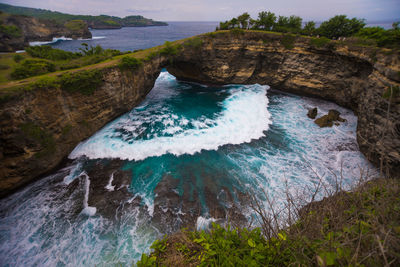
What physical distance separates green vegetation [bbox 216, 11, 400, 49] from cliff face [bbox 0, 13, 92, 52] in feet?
213

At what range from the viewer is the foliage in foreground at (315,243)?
218 centimetres

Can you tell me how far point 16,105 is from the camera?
9.41 meters

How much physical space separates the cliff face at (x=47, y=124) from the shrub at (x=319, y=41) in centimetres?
2251

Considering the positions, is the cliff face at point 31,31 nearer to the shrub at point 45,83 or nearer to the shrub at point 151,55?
the shrub at point 151,55

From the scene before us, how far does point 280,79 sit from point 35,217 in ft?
96.1

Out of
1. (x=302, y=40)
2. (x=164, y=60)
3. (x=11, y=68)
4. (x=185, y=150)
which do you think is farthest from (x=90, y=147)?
(x=302, y=40)

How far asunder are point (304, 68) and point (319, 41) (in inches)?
128

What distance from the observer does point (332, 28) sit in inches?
835

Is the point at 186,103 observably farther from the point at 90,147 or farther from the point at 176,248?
the point at 176,248

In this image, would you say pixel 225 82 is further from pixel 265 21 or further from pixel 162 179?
pixel 162 179

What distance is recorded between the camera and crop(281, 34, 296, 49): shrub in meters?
20.8

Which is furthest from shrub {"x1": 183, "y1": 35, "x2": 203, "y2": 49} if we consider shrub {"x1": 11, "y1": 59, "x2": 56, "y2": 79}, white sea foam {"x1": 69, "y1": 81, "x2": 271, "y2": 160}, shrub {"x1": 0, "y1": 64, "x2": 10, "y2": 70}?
shrub {"x1": 0, "y1": 64, "x2": 10, "y2": 70}

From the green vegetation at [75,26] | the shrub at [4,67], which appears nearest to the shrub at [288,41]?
the shrub at [4,67]

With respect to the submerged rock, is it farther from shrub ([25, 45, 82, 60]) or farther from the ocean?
shrub ([25, 45, 82, 60])
